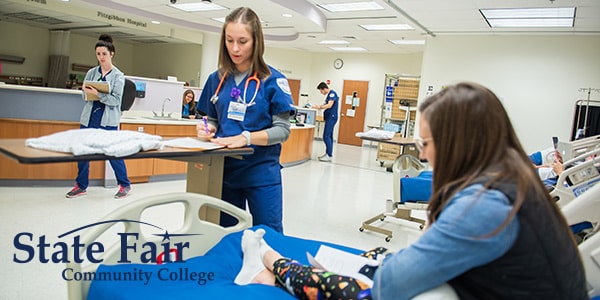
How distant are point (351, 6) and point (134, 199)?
4370 millimetres

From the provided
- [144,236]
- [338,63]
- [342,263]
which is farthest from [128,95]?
[338,63]

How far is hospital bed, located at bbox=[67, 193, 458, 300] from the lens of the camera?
116cm

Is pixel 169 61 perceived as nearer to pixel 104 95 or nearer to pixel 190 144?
pixel 104 95

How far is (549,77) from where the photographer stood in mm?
7008

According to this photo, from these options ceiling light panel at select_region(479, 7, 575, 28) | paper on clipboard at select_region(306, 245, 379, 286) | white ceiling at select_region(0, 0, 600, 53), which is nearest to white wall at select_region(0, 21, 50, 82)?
white ceiling at select_region(0, 0, 600, 53)

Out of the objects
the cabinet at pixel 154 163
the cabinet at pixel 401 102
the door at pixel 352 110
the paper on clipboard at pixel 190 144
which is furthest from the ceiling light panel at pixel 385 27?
the paper on clipboard at pixel 190 144

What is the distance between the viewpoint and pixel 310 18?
280 inches

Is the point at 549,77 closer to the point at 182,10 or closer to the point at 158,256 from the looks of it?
the point at 182,10

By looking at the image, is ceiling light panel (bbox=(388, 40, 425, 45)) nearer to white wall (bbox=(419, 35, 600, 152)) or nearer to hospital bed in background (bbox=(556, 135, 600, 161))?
white wall (bbox=(419, 35, 600, 152))

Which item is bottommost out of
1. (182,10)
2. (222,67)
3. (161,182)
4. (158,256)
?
(161,182)

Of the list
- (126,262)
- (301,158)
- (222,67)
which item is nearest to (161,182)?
(301,158)

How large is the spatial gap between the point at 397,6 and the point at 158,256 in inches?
219

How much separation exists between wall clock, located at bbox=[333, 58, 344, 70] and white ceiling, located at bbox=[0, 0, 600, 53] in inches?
40.8

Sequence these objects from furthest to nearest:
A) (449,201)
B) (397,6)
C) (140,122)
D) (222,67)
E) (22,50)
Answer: (22,50)
(397,6)
(140,122)
(222,67)
(449,201)
